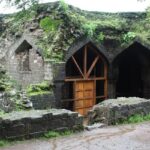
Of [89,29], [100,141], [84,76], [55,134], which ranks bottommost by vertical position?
[100,141]

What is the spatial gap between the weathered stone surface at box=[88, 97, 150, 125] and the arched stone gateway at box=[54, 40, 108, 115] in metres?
4.35

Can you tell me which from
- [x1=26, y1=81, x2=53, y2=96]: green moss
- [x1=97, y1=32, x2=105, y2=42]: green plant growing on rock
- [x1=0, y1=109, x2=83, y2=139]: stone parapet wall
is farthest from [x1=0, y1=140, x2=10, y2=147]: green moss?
[x1=97, y1=32, x2=105, y2=42]: green plant growing on rock

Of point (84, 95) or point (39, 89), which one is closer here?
point (39, 89)

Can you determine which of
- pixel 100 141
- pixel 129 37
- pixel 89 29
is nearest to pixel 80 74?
pixel 89 29

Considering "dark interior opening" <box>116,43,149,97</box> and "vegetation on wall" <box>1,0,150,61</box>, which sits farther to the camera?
"dark interior opening" <box>116,43,149,97</box>

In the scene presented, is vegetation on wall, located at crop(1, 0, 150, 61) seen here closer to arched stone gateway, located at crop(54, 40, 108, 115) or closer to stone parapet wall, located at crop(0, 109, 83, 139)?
arched stone gateway, located at crop(54, 40, 108, 115)

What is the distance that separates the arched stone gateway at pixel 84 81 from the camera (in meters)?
14.4

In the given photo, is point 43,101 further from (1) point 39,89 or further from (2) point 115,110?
(2) point 115,110

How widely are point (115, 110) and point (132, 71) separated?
9.52 metres

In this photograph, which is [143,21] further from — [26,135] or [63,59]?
[26,135]

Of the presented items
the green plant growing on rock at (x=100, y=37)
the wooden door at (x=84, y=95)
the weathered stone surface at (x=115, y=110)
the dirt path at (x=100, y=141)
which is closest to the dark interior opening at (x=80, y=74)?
the wooden door at (x=84, y=95)

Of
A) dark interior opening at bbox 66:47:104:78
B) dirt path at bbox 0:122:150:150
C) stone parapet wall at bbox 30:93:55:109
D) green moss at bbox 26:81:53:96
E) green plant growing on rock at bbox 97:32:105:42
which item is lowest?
dirt path at bbox 0:122:150:150

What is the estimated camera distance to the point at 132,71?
18.4 metres

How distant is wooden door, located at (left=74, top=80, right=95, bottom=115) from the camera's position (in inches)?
570
